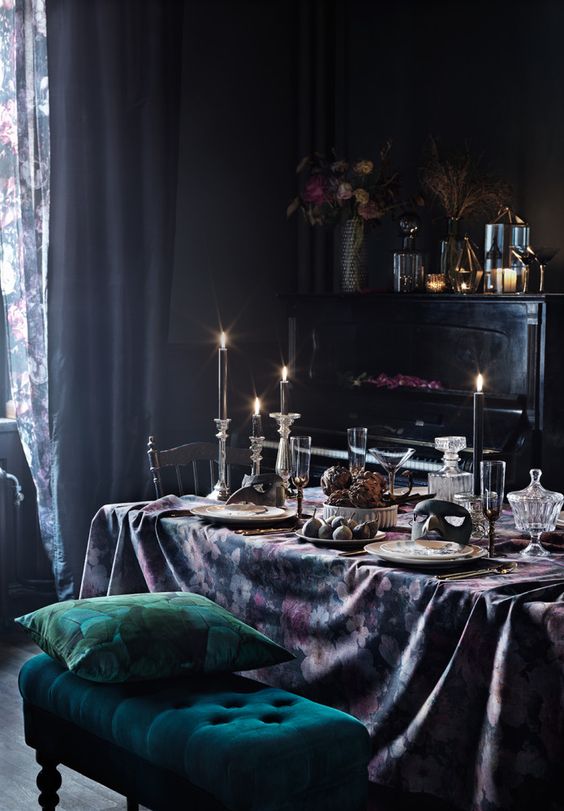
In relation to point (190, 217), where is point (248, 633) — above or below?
below

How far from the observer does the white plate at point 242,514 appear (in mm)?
2809

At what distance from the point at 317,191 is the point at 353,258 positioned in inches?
12.3

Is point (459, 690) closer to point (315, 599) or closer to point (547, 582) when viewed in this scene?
point (547, 582)

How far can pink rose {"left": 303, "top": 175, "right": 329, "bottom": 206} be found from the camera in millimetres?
4648

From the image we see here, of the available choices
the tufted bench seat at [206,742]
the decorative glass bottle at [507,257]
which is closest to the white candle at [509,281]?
the decorative glass bottle at [507,257]

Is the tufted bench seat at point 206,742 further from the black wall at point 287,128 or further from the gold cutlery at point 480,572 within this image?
the black wall at point 287,128

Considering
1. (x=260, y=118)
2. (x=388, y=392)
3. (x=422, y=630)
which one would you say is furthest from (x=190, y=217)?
(x=422, y=630)

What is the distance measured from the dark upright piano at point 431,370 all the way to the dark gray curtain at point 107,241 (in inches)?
25.9

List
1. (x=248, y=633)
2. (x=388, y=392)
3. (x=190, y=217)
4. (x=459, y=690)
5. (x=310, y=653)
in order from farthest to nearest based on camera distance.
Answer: (x=190, y=217)
(x=388, y=392)
(x=310, y=653)
(x=248, y=633)
(x=459, y=690)

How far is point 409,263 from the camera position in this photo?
453 cm

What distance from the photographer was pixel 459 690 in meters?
2.14

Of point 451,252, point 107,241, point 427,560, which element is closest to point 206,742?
point 427,560

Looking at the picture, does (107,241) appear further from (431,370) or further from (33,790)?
(33,790)

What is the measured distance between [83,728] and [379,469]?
6.91 feet
